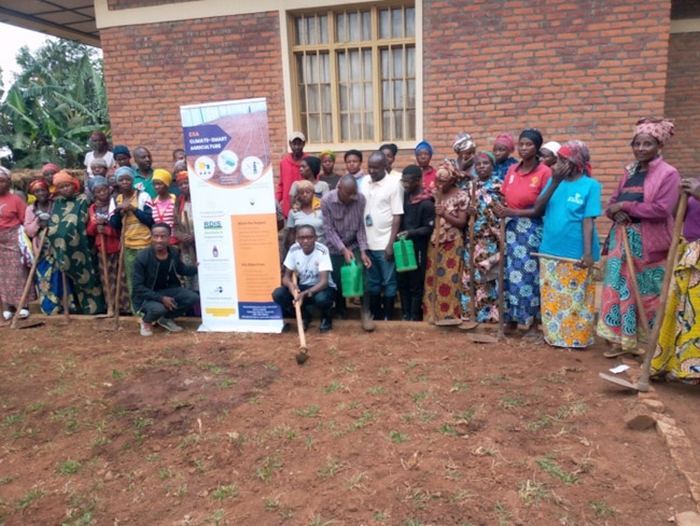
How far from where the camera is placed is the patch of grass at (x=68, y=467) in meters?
3.18

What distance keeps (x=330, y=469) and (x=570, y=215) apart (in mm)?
A: 2734

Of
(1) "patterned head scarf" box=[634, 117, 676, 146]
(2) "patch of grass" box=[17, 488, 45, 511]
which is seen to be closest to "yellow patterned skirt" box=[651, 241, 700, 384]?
(1) "patterned head scarf" box=[634, 117, 676, 146]

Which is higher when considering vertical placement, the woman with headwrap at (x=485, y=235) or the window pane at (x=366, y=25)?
the window pane at (x=366, y=25)

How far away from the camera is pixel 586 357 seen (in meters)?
4.49

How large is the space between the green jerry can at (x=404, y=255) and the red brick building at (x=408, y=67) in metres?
2.82

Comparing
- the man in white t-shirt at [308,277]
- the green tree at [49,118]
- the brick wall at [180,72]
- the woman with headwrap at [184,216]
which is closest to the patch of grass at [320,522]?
the man in white t-shirt at [308,277]

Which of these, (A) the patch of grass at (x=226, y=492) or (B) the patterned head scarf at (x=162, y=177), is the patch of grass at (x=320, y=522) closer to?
(A) the patch of grass at (x=226, y=492)

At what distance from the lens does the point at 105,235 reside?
234 inches

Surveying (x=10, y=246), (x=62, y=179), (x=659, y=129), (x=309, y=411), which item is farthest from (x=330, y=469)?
(x=10, y=246)

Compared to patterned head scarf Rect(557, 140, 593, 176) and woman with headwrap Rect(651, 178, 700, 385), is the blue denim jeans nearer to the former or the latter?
patterned head scarf Rect(557, 140, 593, 176)

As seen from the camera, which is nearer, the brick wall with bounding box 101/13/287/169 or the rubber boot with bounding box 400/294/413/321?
the rubber boot with bounding box 400/294/413/321

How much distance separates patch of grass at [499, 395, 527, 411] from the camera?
143 inches

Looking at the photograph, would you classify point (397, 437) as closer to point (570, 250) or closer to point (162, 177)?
point (570, 250)

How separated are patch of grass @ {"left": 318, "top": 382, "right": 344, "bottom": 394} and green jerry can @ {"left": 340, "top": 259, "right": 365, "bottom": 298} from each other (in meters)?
1.24
